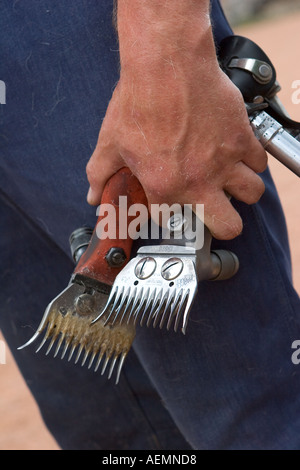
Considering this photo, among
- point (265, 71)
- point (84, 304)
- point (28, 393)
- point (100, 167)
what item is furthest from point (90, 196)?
point (28, 393)

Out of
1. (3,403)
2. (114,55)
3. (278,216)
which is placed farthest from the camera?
(3,403)

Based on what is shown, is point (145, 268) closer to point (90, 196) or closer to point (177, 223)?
point (177, 223)

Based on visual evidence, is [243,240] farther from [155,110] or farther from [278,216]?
[155,110]

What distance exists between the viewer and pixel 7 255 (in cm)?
136

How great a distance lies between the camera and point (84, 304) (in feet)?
3.07

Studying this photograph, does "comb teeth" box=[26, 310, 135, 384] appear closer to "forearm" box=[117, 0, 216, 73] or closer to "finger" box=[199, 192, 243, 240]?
"finger" box=[199, 192, 243, 240]

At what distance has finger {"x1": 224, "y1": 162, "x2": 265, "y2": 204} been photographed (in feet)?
3.02

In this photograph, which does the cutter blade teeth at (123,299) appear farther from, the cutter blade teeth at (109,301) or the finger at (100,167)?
the finger at (100,167)

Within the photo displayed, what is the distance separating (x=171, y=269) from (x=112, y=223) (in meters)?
0.13

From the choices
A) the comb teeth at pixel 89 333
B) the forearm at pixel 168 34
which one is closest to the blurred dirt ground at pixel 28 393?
the comb teeth at pixel 89 333

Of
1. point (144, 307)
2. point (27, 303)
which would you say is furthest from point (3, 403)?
point (144, 307)

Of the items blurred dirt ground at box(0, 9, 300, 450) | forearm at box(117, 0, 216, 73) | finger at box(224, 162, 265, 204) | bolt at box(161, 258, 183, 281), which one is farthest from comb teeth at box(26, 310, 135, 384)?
blurred dirt ground at box(0, 9, 300, 450)

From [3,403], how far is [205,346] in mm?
1453

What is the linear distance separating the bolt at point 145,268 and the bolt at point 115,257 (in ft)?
0.19
